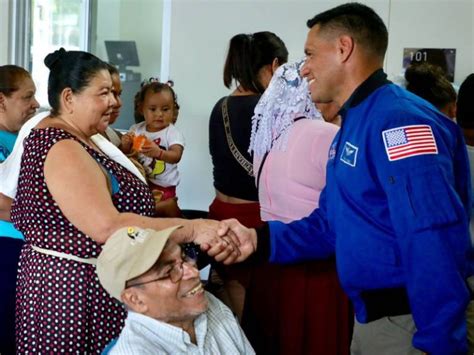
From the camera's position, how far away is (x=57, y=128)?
6.11 feet

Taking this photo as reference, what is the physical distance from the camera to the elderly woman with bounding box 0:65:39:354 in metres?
2.52

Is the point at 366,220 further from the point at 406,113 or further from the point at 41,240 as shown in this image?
the point at 41,240

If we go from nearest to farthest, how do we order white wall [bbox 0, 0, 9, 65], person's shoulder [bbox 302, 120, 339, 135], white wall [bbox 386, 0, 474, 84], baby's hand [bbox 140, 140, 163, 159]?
person's shoulder [bbox 302, 120, 339, 135] < baby's hand [bbox 140, 140, 163, 159] < white wall [bbox 386, 0, 474, 84] < white wall [bbox 0, 0, 9, 65]

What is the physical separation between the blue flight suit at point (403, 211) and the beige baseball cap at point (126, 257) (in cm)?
50

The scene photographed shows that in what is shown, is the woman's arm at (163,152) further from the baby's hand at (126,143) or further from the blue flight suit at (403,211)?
the blue flight suit at (403,211)

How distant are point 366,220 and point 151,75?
141 inches

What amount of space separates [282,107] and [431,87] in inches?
27.4

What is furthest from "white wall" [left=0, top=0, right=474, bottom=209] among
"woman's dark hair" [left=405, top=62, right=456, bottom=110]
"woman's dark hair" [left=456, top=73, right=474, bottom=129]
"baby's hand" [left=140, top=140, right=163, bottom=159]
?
"woman's dark hair" [left=456, top=73, right=474, bottom=129]

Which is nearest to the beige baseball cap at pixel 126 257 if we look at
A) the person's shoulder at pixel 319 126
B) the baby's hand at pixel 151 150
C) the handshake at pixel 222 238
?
the handshake at pixel 222 238

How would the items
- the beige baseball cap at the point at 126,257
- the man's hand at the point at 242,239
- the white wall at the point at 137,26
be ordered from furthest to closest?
the white wall at the point at 137,26
the man's hand at the point at 242,239
the beige baseball cap at the point at 126,257

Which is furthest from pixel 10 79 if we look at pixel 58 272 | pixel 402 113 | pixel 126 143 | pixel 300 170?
pixel 402 113

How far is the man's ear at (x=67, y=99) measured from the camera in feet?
6.44

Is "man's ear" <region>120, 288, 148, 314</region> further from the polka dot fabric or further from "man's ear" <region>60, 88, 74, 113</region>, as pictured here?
"man's ear" <region>60, 88, 74, 113</region>

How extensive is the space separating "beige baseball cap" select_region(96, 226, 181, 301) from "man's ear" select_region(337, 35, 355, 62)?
0.69 m
